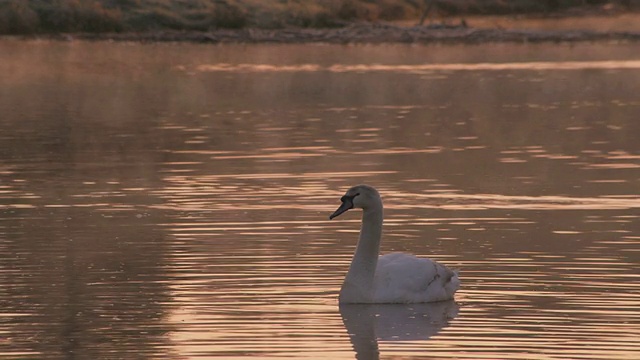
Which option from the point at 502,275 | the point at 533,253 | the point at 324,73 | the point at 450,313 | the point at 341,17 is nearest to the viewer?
the point at 450,313

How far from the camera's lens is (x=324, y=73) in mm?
50562

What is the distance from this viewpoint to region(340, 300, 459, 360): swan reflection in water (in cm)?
1150

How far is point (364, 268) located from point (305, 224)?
4.00 meters

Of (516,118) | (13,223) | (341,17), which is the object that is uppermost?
(13,223)

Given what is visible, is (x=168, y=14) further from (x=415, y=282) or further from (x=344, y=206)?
(x=415, y=282)

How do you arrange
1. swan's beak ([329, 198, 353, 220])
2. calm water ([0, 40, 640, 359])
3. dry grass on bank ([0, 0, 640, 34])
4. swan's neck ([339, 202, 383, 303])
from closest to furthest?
calm water ([0, 40, 640, 359])
swan's neck ([339, 202, 383, 303])
swan's beak ([329, 198, 353, 220])
dry grass on bank ([0, 0, 640, 34])

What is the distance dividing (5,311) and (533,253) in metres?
4.34

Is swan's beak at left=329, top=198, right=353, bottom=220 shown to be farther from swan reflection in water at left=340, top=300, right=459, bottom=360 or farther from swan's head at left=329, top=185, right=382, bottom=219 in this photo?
swan reflection in water at left=340, top=300, right=459, bottom=360

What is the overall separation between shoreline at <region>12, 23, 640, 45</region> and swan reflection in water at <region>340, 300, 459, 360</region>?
179 ft

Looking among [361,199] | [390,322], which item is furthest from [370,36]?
[390,322]

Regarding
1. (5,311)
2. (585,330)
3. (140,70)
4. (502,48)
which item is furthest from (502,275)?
(502,48)

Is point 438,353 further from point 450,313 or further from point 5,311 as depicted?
point 5,311

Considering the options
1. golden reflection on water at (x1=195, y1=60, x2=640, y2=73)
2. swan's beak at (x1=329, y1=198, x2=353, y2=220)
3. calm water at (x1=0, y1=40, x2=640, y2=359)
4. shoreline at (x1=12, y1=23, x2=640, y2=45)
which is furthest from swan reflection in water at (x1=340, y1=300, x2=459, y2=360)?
shoreline at (x1=12, y1=23, x2=640, y2=45)

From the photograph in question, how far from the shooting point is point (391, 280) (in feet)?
42.5
